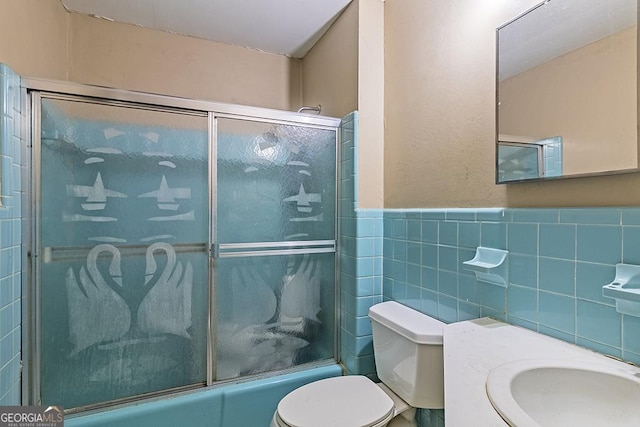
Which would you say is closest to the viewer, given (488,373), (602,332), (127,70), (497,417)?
(497,417)

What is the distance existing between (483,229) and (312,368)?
45.0 inches

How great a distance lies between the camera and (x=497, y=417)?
1.77 ft

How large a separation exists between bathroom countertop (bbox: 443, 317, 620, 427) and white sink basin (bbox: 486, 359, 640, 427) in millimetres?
35

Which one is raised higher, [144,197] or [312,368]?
[144,197]

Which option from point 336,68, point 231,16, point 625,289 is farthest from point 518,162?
point 231,16

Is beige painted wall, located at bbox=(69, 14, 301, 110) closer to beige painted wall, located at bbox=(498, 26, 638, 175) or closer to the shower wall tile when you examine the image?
the shower wall tile

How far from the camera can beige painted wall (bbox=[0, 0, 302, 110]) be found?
4.81 ft

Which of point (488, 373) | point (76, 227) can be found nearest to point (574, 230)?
point (488, 373)

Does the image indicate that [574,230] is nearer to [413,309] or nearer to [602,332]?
[602,332]

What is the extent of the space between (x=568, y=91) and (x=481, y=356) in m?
0.78

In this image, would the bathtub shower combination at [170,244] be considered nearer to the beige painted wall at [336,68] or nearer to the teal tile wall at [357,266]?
the teal tile wall at [357,266]

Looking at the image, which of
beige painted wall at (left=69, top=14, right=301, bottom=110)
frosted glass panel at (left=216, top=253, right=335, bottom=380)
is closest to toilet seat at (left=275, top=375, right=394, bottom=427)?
frosted glass panel at (left=216, top=253, right=335, bottom=380)

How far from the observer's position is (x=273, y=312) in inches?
65.3

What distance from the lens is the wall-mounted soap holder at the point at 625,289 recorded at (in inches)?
27.7
